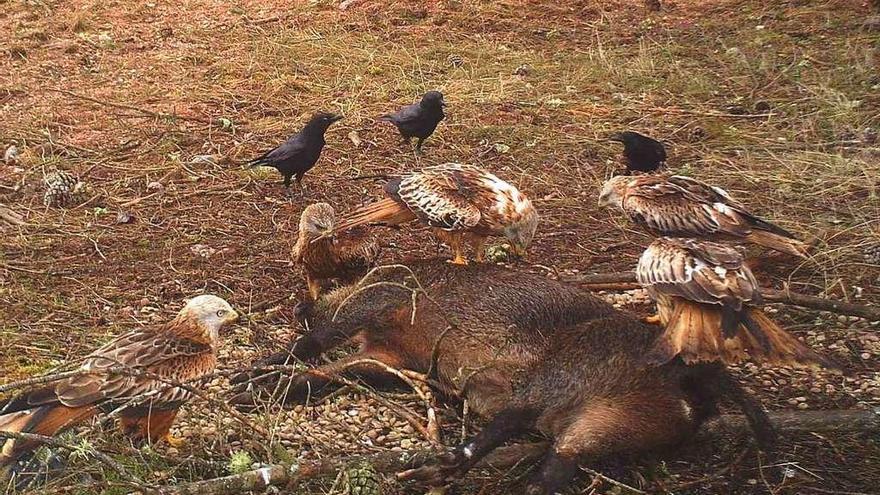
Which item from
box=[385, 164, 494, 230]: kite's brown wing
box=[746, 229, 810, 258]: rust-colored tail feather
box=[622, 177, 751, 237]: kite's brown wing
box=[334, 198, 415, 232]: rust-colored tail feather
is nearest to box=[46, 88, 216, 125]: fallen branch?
box=[334, 198, 415, 232]: rust-colored tail feather

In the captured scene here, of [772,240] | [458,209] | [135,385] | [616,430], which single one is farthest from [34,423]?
[772,240]

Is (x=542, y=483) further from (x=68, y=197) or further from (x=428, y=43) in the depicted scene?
(x=428, y=43)

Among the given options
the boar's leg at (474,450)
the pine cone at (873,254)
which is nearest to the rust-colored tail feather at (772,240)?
the pine cone at (873,254)

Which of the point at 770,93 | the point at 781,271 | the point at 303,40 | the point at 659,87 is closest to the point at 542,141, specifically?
the point at 659,87

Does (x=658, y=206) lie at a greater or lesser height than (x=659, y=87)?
greater

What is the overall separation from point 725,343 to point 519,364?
0.90m

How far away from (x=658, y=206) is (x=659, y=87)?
4118 millimetres

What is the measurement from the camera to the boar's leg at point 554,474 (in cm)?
347

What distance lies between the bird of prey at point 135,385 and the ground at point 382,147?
15 cm

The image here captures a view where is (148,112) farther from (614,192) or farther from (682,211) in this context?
(682,211)

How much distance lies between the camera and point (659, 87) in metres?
8.51

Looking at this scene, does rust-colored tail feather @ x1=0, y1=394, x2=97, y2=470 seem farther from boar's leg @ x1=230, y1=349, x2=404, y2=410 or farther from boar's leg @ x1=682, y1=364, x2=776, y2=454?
boar's leg @ x1=682, y1=364, x2=776, y2=454

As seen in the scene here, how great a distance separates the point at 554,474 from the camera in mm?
3498

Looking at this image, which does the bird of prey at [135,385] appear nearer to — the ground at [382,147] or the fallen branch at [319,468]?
the ground at [382,147]
